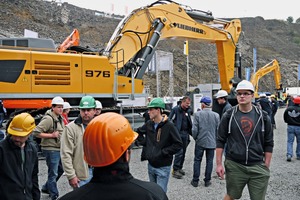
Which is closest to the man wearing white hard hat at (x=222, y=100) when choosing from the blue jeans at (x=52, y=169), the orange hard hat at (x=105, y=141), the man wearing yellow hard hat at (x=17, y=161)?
the blue jeans at (x=52, y=169)

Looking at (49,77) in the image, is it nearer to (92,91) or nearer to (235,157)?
(92,91)

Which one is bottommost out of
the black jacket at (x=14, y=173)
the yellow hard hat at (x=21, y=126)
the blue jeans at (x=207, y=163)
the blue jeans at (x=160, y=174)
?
the blue jeans at (x=207, y=163)

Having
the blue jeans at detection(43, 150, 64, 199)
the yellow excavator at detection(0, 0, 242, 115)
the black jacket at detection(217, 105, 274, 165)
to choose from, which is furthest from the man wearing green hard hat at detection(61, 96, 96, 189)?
the yellow excavator at detection(0, 0, 242, 115)

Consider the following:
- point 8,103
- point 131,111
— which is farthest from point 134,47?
point 8,103

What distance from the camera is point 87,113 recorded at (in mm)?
4395

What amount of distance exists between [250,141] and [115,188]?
2748 mm

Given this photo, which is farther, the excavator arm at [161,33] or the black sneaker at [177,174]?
the excavator arm at [161,33]

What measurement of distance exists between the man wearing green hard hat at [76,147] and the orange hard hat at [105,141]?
Answer: 234cm

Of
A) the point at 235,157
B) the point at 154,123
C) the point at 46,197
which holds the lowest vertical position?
the point at 46,197

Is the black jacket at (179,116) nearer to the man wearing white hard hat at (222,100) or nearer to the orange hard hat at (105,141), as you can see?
the man wearing white hard hat at (222,100)

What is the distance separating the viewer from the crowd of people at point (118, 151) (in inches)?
73.4

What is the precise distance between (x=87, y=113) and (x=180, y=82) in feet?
119

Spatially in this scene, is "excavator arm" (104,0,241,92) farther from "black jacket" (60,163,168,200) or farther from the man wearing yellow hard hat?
"black jacket" (60,163,168,200)

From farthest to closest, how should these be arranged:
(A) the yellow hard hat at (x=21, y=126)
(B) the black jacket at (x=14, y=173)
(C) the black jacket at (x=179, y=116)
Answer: (C) the black jacket at (x=179, y=116) < (A) the yellow hard hat at (x=21, y=126) < (B) the black jacket at (x=14, y=173)
